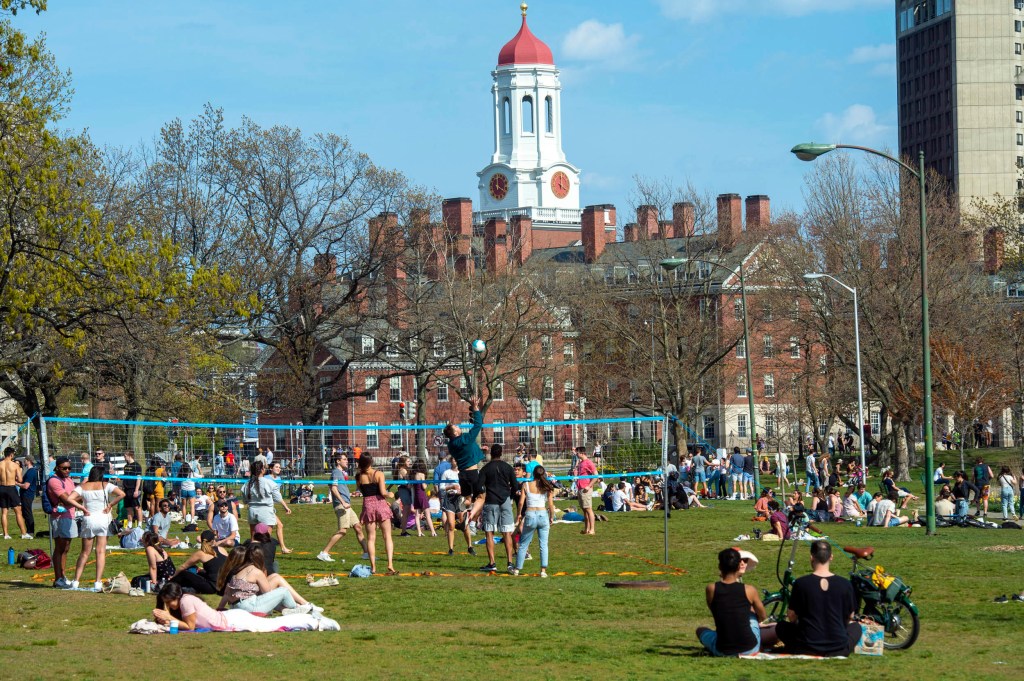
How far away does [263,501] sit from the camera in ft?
75.3

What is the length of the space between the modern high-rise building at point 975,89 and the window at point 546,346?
215ft

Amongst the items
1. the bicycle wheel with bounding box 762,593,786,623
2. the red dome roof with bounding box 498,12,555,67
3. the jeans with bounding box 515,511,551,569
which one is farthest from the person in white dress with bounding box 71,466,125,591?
the red dome roof with bounding box 498,12,555,67

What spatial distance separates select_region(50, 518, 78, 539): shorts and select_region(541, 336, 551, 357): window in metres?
53.3

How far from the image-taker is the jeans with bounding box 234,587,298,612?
53.2ft

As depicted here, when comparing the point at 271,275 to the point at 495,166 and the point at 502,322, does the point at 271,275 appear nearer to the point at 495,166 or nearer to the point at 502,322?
the point at 502,322

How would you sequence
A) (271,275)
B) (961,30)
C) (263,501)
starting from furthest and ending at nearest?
1. (961,30)
2. (271,275)
3. (263,501)

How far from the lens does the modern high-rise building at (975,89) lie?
12938cm

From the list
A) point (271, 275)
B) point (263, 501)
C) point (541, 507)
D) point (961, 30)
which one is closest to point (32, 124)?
point (263, 501)

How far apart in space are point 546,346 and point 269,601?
57.9 meters

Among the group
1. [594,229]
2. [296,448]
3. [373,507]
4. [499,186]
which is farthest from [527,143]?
[373,507]

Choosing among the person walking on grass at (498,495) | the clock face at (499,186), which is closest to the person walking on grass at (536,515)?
the person walking on grass at (498,495)

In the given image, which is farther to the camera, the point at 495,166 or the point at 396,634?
the point at 495,166

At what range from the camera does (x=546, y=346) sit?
73.9 meters

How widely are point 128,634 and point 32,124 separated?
16.6 meters
